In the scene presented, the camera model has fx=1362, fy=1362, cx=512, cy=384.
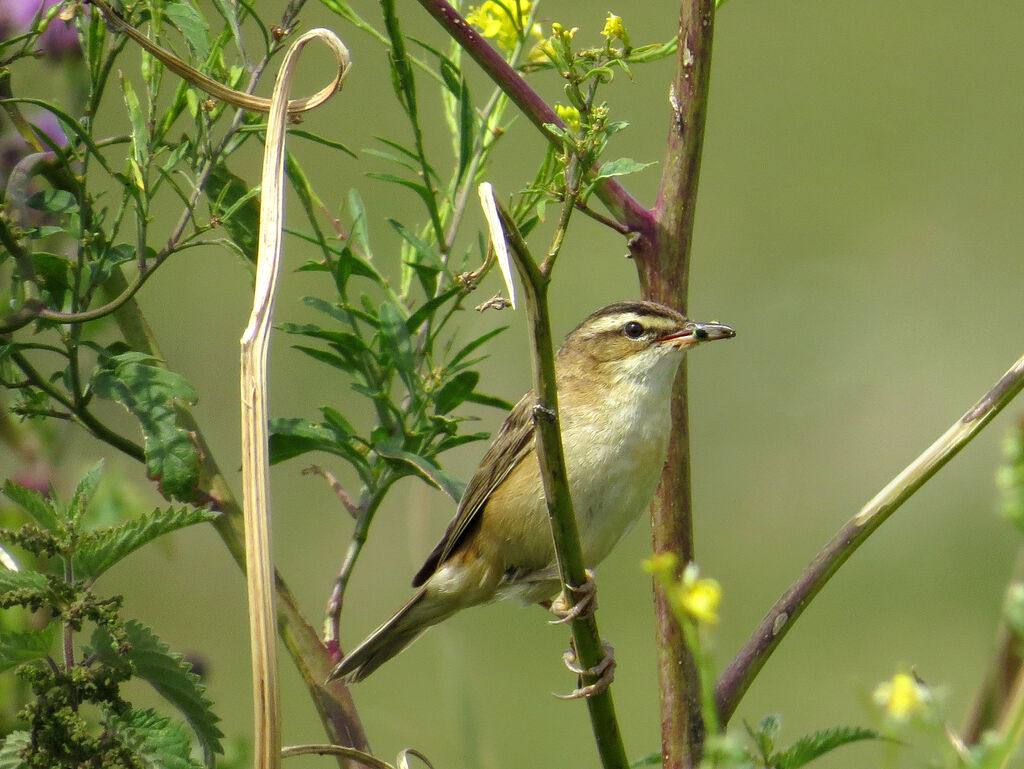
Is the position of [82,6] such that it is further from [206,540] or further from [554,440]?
[206,540]

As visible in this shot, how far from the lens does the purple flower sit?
5.90 feet

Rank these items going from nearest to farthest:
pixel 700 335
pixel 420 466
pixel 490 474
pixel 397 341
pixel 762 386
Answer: pixel 420 466 < pixel 397 341 < pixel 700 335 < pixel 490 474 < pixel 762 386

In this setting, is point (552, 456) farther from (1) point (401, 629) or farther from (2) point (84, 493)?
(1) point (401, 629)

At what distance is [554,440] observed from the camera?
50.5 inches

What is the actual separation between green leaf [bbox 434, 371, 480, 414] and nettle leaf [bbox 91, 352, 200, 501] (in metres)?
0.37

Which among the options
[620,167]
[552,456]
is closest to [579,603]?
[552,456]

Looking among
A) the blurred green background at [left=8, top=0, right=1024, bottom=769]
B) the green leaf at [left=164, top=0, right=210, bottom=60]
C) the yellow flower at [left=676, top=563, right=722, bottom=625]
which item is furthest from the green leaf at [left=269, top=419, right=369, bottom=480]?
the blurred green background at [left=8, top=0, right=1024, bottom=769]

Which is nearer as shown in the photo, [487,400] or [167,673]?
[167,673]

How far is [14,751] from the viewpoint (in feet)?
4.73

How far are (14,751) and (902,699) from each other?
99cm

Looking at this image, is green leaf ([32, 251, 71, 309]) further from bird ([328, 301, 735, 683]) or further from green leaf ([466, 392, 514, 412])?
bird ([328, 301, 735, 683])

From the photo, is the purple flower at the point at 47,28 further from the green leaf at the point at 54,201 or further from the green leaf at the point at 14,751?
the green leaf at the point at 14,751

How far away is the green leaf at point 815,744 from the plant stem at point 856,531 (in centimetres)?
14

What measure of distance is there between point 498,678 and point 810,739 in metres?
5.60
